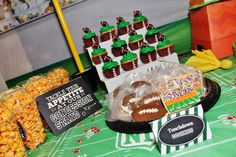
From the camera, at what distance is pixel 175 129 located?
2.82ft

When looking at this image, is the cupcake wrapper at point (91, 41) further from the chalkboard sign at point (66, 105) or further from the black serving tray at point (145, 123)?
the black serving tray at point (145, 123)

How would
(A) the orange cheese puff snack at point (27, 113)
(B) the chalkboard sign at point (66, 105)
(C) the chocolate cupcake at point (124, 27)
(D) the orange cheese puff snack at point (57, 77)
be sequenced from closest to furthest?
(A) the orange cheese puff snack at point (27, 113) < (B) the chalkboard sign at point (66, 105) < (D) the orange cheese puff snack at point (57, 77) < (C) the chocolate cupcake at point (124, 27)

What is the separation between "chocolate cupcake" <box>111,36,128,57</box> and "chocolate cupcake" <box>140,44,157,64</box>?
0.11 metres

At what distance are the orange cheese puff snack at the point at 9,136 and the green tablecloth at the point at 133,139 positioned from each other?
0.14m

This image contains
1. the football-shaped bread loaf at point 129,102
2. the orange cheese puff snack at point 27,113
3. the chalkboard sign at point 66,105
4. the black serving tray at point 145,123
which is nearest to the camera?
the black serving tray at point 145,123

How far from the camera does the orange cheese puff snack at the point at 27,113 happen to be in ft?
4.15

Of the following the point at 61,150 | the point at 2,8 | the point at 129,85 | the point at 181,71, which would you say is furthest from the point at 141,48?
the point at 2,8

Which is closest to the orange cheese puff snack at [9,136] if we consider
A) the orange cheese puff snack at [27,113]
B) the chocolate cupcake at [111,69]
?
the orange cheese puff snack at [27,113]

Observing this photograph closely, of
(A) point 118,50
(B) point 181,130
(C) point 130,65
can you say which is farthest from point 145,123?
(A) point 118,50

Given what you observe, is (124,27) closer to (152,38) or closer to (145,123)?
(152,38)

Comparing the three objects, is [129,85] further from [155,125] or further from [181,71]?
[155,125]

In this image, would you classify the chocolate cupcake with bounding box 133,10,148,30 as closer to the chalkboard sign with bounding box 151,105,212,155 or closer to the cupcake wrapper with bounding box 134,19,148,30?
the cupcake wrapper with bounding box 134,19,148,30

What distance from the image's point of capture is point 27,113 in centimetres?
129

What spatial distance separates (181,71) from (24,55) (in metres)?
1.34
